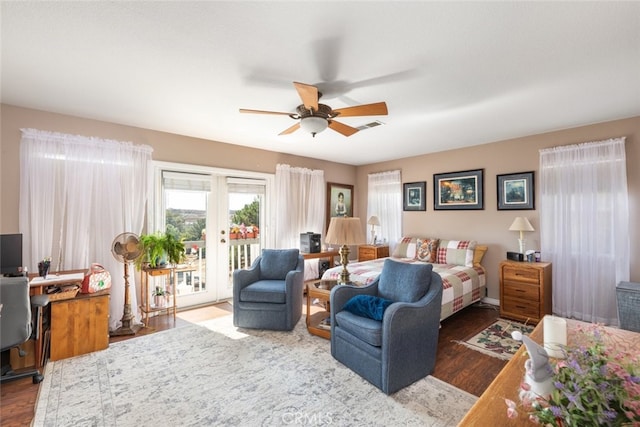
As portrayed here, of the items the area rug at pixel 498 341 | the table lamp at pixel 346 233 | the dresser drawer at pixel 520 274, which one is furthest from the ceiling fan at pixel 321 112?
the dresser drawer at pixel 520 274

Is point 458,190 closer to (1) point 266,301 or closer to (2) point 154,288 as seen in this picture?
(1) point 266,301

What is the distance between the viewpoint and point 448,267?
423 centimetres

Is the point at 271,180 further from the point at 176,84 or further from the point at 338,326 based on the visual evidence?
the point at 338,326

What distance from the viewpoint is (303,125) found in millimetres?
2555

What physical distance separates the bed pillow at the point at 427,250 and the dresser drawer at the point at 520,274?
3.40 feet

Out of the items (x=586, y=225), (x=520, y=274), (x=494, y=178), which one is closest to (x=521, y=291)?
(x=520, y=274)

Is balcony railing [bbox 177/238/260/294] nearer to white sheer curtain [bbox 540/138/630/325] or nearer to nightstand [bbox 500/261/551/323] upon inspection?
nightstand [bbox 500/261/551/323]

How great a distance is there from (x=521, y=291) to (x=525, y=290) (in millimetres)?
49

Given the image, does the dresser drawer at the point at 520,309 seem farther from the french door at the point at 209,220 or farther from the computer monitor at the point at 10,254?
the computer monitor at the point at 10,254

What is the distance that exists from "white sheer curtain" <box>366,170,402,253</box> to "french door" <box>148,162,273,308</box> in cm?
223

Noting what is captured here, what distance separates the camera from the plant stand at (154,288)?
3484 mm

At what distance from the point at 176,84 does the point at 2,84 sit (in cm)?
150

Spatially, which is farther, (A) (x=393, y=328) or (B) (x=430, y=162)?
(B) (x=430, y=162)

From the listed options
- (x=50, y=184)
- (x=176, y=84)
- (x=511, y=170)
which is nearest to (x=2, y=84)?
(x=50, y=184)
